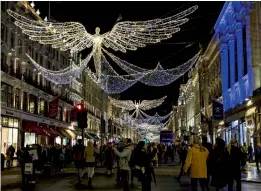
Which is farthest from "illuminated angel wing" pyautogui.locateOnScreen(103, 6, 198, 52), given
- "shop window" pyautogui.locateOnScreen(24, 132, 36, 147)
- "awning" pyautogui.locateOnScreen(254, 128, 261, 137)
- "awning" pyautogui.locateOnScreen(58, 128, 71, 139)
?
"awning" pyautogui.locateOnScreen(58, 128, 71, 139)

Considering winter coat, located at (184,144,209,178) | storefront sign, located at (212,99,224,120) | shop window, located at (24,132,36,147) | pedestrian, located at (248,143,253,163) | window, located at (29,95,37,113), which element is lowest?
pedestrian, located at (248,143,253,163)

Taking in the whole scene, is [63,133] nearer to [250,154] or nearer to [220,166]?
[250,154]

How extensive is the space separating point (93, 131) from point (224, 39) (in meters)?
40.4

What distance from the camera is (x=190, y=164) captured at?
1124cm

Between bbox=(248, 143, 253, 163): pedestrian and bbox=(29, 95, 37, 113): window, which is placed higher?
bbox=(29, 95, 37, 113): window

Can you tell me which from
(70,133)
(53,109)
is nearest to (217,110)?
(53,109)

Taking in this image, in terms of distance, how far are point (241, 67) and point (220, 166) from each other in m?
35.1

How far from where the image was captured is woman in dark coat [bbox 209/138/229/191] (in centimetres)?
1187

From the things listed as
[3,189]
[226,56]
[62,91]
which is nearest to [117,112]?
[62,91]

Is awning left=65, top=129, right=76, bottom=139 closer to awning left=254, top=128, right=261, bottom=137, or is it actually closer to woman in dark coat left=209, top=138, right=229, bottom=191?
awning left=254, top=128, right=261, bottom=137

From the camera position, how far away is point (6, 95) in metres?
40.5

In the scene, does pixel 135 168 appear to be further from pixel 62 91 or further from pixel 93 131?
pixel 93 131

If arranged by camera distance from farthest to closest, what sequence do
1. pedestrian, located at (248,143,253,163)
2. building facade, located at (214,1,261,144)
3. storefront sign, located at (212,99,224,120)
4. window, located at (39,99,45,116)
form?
window, located at (39,99,45,116), storefront sign, located at (212,99,224,120), building facade, located at (214,1,261,144), pedestrian, located at (248,143,253,163)

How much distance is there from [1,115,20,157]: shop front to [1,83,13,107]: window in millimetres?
1311
